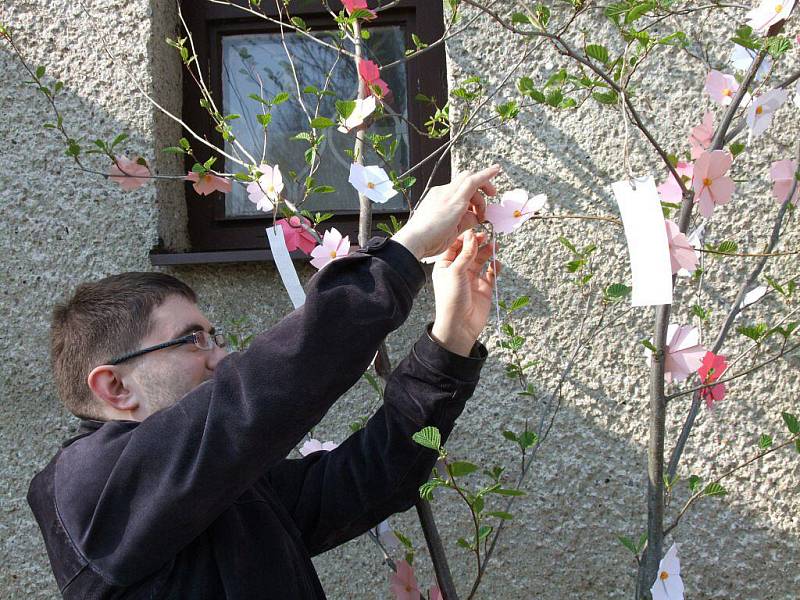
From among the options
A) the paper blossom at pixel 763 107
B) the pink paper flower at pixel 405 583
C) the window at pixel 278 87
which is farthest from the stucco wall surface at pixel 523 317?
the paper blossom at pixel 763 107

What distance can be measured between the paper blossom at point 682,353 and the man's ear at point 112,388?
3.00ft

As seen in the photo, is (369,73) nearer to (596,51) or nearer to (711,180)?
(596,51)

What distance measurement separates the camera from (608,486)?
2066 mm

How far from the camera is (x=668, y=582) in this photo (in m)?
1.32

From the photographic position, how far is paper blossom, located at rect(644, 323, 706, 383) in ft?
4.55

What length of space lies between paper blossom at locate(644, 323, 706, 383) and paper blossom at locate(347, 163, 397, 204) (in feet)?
1.83

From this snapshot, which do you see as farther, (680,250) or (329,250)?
(329,250)

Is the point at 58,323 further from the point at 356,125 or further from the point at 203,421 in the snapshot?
the point at 356,125

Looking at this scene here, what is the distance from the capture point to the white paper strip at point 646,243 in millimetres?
953

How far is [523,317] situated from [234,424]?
121cm

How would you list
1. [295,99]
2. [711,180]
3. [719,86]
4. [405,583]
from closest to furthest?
[711,180]
[719,86]
[405,583]
[295,99]

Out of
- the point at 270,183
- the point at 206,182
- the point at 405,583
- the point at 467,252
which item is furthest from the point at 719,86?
the point at 405,583

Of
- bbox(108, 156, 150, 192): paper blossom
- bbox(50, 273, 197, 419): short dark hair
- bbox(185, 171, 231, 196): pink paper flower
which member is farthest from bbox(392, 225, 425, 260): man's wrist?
bbox(108, 156, 150, 192): paper blossom

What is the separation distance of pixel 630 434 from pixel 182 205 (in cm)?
147
